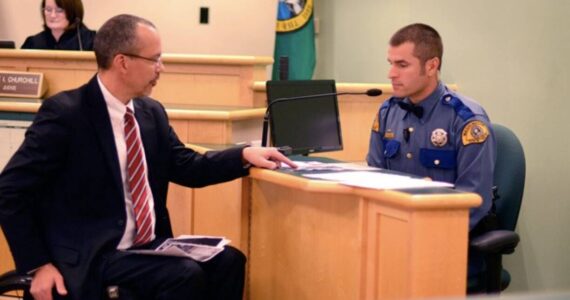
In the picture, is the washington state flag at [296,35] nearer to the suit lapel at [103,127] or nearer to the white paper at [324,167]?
the white paper at [324,167]

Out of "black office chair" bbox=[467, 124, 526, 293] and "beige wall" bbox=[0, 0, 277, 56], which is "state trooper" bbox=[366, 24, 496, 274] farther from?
"beige wall" bbox=[0, 0, 277, 56]

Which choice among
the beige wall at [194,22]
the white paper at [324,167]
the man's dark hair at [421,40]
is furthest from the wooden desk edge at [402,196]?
the beige wall at [194,22]

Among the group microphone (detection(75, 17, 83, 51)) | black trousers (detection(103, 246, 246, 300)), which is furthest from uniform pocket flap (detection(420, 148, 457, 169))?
microphone (detection(75, 17, 83, 51))

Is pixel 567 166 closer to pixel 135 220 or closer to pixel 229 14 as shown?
pixel 135 220

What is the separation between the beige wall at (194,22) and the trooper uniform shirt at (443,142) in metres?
2.94

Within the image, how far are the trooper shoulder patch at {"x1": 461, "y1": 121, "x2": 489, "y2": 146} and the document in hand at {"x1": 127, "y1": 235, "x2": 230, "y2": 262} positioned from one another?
2.70 feet

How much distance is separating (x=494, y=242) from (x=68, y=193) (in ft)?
4.05

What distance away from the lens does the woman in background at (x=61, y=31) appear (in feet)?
14.9

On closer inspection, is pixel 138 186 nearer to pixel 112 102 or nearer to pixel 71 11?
pixel 112 102

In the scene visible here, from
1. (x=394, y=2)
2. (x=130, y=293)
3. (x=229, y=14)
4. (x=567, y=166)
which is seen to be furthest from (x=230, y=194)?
(x=229, y=14)

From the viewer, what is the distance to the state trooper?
2.76 meters

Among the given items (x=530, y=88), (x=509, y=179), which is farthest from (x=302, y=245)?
(x=530, y=88)

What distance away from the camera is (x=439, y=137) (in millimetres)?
2859

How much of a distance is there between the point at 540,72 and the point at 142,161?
1.84m
